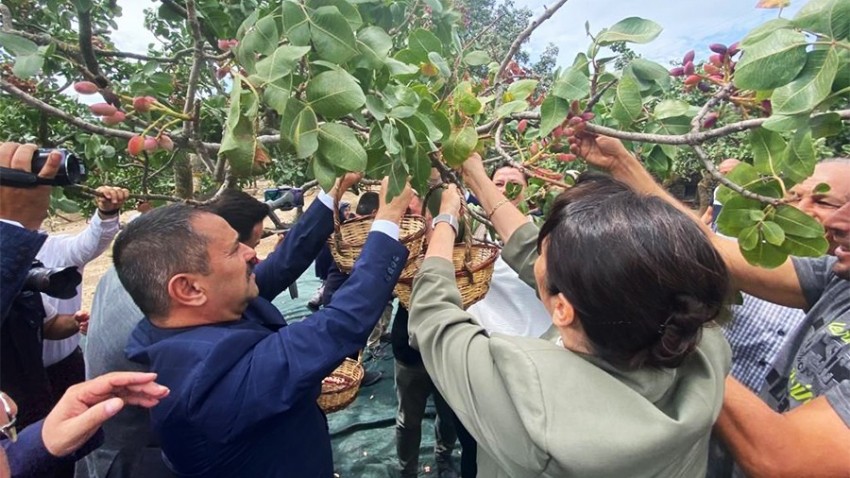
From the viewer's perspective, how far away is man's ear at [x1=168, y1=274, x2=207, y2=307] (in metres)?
1.15

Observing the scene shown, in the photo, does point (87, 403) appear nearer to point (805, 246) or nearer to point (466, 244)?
point (466, 244)

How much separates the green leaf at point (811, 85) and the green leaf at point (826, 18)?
25 millimetres

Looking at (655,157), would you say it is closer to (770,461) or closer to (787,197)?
(787,197)

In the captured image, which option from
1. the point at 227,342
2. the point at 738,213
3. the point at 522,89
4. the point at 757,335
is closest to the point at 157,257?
the point at 227,342

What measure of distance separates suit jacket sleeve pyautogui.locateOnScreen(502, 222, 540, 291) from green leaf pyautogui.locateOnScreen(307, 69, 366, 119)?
0.66 meters

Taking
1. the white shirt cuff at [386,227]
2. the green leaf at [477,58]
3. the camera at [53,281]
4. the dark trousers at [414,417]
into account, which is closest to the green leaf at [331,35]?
the white shirt cuff at [386,227]

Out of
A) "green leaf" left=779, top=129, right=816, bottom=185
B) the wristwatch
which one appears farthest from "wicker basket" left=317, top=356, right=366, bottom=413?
"green leaf" left=779, top=129, right=816, bottom=185

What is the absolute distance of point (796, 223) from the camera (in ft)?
2.84

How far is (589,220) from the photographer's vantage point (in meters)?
0.81

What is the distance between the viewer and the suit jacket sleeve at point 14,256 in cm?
122

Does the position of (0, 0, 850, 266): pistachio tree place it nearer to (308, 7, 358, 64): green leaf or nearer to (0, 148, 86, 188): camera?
(308, 7, 358, 64): green leaf

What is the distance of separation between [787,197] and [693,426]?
1.55ft

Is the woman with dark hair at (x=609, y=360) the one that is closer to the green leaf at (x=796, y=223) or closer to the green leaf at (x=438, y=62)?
the green leaf at (x=796, y=223)

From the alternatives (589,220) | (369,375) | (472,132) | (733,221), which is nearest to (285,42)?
(472,132)
